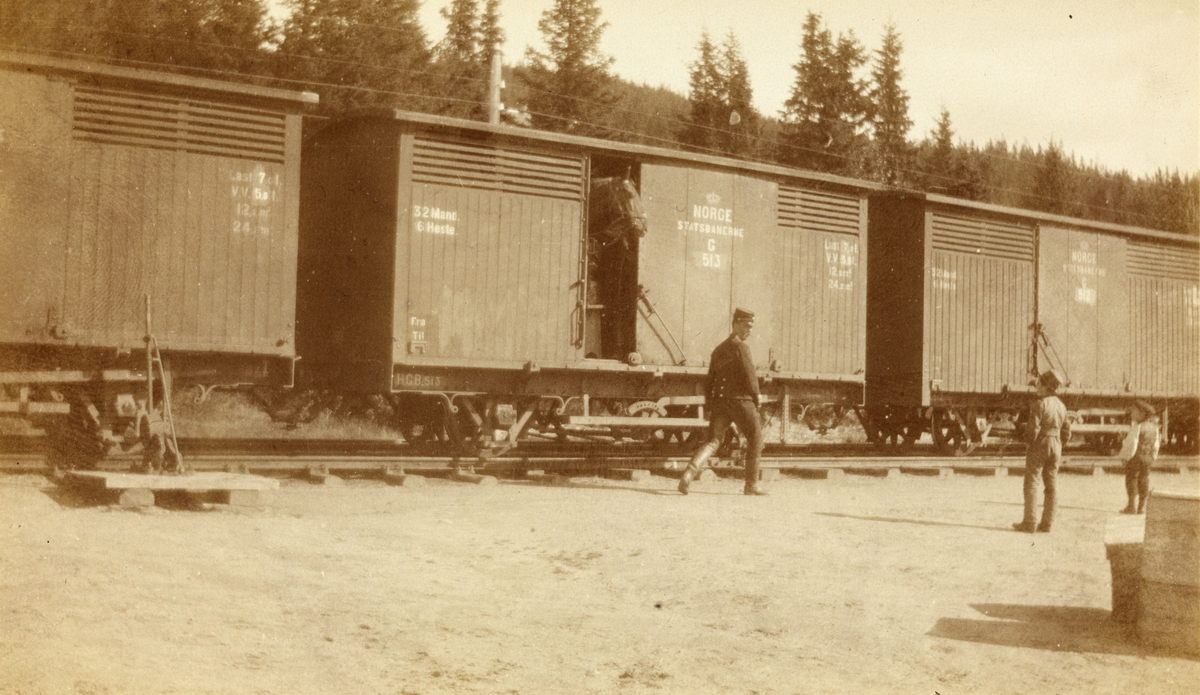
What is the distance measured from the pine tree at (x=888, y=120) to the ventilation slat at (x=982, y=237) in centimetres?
2000

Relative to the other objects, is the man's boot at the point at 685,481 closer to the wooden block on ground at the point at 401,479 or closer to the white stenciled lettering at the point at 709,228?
the wooden block on ground at the point at 401,479

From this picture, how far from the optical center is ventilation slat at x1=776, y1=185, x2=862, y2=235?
14438mm

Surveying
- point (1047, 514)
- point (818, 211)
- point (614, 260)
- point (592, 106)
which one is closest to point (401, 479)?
point (614, 260)

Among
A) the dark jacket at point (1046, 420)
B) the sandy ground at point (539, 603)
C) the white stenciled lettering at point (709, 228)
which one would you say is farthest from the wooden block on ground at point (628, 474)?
the dark jacket at point (1046, 420)

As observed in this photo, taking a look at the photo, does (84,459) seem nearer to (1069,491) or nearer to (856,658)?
(856,658)

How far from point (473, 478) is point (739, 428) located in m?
2.85

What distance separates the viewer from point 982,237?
1661 cm

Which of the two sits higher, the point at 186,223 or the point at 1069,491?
the point at 186,223

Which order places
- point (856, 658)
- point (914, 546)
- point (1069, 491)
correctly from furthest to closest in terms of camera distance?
point (1069, 491) → point (914, 546) → point (856, 658)

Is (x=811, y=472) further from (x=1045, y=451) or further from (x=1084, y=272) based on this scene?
(x=1084, y=272)

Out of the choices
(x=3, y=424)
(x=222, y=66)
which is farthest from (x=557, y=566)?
(x=222, y=66)

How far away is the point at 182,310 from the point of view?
33.3 feet

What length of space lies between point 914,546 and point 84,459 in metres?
7.48

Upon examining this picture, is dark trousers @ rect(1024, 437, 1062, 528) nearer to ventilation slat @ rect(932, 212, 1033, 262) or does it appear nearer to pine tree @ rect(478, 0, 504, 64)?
ventilation slat @ rect(932, 212, 1033, 262)
